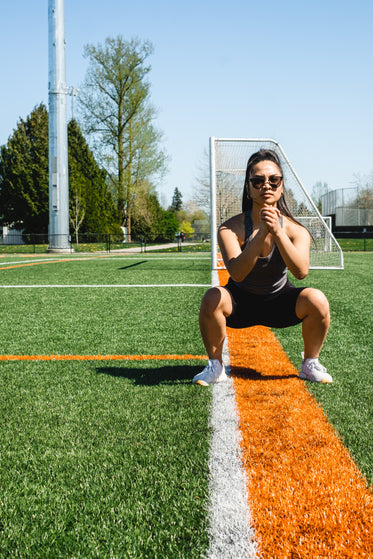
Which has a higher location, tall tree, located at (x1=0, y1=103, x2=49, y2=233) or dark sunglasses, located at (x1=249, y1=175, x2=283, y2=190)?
tall tree, located at (x1=0, y1=103, x2=49, y2=233)

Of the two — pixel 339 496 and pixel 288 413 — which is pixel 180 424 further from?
pixel 339 496

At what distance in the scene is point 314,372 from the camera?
2.60 meters

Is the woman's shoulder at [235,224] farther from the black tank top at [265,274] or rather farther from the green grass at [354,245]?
the green grass at [354,245]

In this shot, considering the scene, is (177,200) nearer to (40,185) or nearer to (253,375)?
(40,185)

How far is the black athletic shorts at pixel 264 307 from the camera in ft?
8.85

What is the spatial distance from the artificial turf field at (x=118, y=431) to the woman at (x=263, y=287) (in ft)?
0.78

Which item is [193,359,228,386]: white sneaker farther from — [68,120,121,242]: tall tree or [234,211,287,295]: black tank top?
[68,120,121,242]: tall tree

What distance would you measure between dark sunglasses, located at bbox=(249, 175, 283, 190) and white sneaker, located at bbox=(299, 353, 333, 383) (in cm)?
96

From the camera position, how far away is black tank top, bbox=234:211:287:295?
8.62ft

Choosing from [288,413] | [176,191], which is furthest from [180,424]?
[176,191]

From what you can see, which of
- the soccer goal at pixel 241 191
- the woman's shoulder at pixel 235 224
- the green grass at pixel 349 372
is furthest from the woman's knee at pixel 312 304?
the soccer goal at pixel 241 191

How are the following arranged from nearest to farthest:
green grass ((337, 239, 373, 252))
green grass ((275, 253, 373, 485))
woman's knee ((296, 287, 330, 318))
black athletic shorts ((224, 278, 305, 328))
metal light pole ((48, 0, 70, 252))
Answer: green grass ((275, 253, 373, 485)), woman's knee ((296, 287, 330, 318)), black athletic shorts ((224, 278, 305, 328)), metal light pole ((48, 0, 70, 252)), green grass ((337, 239, 373, 252))

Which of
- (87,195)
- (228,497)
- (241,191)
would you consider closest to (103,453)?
(228,497)

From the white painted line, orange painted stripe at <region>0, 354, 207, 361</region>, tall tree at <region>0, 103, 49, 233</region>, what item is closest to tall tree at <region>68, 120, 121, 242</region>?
tall tree at <region>0, 103, 49, 233</region>
